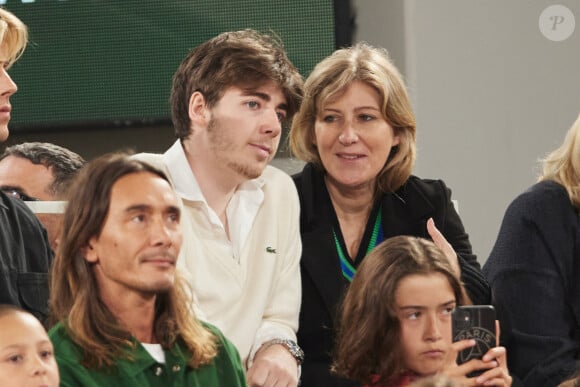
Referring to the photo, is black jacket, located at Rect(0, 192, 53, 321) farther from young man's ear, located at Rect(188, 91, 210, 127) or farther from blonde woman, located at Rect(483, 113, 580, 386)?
blonde woman, located at Rect(483, 113, 580, 386)

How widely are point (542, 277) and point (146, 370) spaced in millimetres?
1273

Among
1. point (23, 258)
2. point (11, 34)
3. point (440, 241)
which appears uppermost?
point (11, 34)

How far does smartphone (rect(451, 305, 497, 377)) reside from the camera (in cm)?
256

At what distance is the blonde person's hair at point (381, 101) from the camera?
3.24 m

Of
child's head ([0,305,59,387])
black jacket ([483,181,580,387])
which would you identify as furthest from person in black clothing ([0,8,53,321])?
black jacket ([483,181,580,387])

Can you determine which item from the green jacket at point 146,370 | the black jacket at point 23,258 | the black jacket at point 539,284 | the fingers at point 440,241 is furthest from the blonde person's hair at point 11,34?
the black jacket at point 539,284

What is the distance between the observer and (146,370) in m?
2.22

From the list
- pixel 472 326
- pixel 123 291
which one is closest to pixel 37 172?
pixel 123 291

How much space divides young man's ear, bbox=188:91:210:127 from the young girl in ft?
1.76

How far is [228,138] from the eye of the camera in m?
2.87

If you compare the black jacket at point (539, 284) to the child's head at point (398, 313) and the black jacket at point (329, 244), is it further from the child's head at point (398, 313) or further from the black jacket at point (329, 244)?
the child's head at point (398, 313)

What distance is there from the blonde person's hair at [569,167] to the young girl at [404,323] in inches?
20.2

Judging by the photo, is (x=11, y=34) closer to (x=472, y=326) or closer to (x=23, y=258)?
(x=23, y=258)

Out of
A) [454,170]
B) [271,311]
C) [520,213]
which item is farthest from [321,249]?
[454,170]
